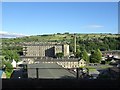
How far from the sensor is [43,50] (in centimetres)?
4809

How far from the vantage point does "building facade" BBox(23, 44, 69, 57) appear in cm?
4700

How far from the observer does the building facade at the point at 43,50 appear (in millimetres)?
47000

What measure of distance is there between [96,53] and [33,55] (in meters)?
12.7

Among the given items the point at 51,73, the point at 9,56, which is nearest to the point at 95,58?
the point at 9,56

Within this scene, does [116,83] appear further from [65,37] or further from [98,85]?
[65,37]

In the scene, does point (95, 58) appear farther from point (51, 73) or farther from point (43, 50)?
point (51, 73)

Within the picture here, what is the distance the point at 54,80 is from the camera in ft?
11.1

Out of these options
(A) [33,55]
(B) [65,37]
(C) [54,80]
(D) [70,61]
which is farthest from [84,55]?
(B) [65,37]

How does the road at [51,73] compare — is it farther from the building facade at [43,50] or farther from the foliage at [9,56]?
the building facade at [43,50]

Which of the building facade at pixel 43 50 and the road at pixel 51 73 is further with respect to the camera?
the building facade at pixel 43 50

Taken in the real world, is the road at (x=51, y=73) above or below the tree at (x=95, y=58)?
above

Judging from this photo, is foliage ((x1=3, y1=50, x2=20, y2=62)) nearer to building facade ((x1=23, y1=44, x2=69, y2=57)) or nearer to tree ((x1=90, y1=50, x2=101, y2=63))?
tree ((x1=90, y1=50, x2=101, y2=63))

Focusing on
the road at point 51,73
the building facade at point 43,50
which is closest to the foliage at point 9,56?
the building facade at point 43,50

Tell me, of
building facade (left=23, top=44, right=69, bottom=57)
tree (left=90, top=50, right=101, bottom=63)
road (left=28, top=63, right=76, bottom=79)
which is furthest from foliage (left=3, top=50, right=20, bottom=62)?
road (left=28, top=63, right=76, bottom=79)
